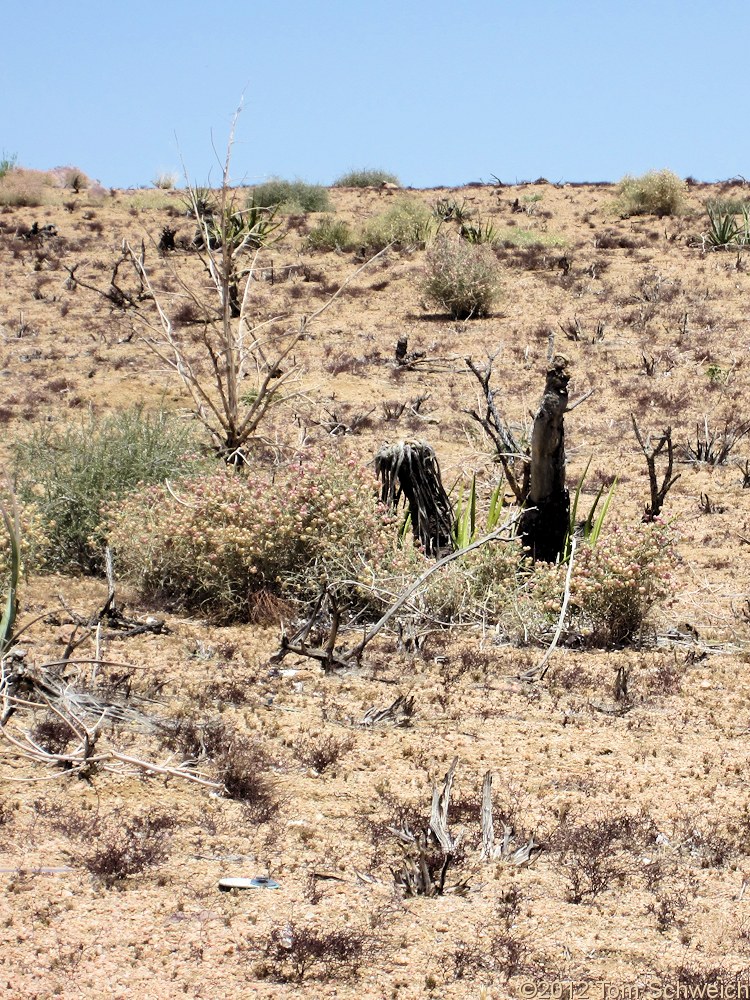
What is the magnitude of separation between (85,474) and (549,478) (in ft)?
10.6

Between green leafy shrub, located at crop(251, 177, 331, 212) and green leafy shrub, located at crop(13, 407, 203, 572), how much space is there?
22116 mm

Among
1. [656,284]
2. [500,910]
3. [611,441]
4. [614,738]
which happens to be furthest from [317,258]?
[500,910]

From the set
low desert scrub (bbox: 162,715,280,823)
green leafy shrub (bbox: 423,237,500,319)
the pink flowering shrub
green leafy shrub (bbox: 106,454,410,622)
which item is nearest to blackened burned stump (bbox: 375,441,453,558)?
green leafy shrub (bbox: 106,454,410,622)

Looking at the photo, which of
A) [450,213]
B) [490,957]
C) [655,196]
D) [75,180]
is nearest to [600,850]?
[490,957]

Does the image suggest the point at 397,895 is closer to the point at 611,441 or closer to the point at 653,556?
the point at 653,556

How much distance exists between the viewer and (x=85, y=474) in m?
8.17

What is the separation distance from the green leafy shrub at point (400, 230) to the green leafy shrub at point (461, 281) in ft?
14.9

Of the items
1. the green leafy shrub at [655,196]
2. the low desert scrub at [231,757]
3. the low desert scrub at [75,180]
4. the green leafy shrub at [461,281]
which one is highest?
the low desert scrub at [75,180]

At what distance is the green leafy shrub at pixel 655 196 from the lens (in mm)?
27859

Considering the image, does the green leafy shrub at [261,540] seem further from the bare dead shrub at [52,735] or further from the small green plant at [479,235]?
the small green plant at [479,235]

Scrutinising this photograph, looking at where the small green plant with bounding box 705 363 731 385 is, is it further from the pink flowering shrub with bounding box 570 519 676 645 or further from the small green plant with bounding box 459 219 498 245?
the small green plant with bounding box 459 219 498 245

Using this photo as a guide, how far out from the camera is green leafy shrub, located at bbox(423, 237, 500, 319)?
18562 millimetres

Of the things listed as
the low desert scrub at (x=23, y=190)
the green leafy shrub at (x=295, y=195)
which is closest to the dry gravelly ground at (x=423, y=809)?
the green leafy shrub at (x=295, y=195)

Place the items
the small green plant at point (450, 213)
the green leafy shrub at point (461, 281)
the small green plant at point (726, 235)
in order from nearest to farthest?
the green leafy shrub at point (461, 281) < the small green plant at point (726, 235) < the small green plant at point (450, 213)
